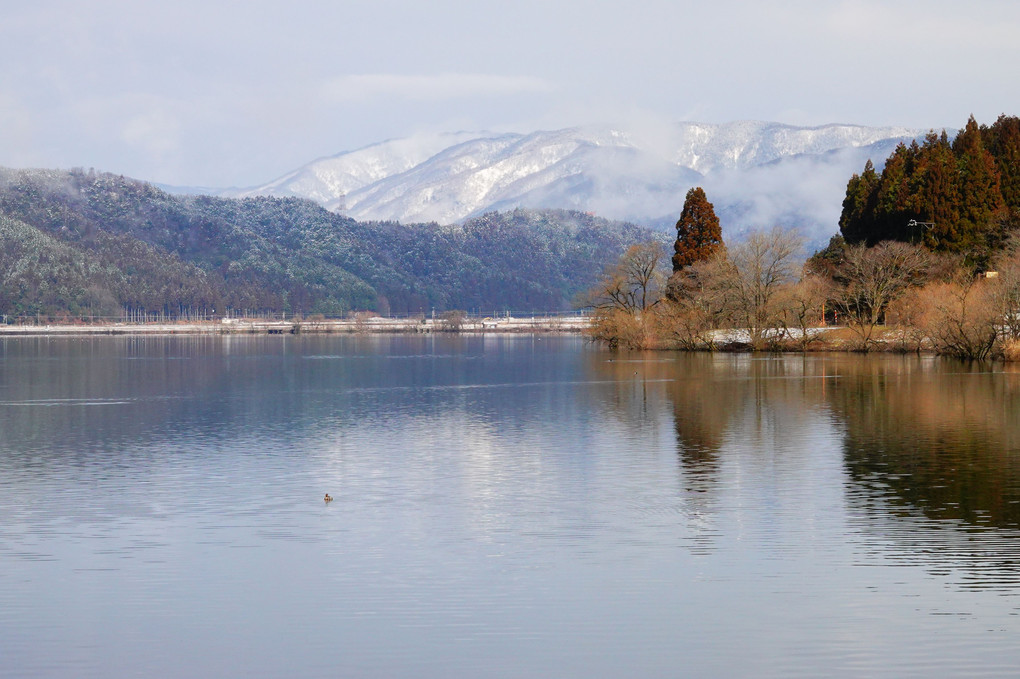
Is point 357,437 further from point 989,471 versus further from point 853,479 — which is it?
point 989,471

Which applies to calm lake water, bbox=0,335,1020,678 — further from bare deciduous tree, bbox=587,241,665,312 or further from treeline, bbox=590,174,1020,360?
bare deciduous tree, bbox=587,241,665,312

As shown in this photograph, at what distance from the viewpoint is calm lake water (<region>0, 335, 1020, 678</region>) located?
13828 mm

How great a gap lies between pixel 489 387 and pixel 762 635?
1753 inches

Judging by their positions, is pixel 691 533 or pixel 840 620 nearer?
pixel 840 620

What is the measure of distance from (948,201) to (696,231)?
1918cm

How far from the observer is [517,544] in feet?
63.8

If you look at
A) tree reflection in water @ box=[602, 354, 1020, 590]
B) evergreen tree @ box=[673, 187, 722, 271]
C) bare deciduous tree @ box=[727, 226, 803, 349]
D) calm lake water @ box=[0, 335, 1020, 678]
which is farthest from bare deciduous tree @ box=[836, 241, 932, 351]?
calm lake water @ box=[0, 335, 1020, 678]

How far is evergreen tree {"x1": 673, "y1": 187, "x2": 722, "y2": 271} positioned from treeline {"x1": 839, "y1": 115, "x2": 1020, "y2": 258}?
38.9 ft

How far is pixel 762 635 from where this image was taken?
14.2m

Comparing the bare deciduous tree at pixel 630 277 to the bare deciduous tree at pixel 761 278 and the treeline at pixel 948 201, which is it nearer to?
the bare deciduous tree at pixel 761 278

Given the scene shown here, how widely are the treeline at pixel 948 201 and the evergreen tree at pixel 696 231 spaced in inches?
467

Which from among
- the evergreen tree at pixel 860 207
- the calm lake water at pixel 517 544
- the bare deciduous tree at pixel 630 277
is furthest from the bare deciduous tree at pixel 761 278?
the calm lake water at pixel 517 544

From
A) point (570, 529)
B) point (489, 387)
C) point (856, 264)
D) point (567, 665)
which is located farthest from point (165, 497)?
point (856, 264)

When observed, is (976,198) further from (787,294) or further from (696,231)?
(696,231)
